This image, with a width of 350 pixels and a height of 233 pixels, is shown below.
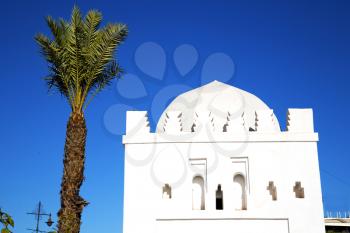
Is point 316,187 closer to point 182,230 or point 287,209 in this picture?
point 287,209

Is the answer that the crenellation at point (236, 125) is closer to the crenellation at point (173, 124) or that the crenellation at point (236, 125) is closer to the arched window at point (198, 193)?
the crenellation at point (173, 124)

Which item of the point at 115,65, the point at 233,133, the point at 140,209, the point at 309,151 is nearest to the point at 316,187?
the point at 309,151

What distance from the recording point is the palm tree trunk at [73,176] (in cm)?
1177

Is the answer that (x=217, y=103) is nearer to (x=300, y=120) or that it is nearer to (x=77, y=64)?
(x=300, y=120)

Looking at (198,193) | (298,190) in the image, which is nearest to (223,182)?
(198,193)

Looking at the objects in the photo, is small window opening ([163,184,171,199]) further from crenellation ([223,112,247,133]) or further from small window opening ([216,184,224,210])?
crenellation ([223,112,247,133])

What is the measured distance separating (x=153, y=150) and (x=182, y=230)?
8.14ft

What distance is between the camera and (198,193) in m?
14.0

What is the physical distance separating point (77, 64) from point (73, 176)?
3083 millimetres

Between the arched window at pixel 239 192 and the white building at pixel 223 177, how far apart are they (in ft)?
0.10

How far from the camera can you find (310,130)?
14.0 m

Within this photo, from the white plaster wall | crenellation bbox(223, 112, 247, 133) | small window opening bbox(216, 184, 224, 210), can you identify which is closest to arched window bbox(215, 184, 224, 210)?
small window opening bbox(216, 184, 224, 210)

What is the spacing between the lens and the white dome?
16.2m

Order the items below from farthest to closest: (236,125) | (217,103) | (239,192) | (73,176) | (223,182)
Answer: (217,103) < (236,125) < (239,192) < (223,182) < (73,176)
